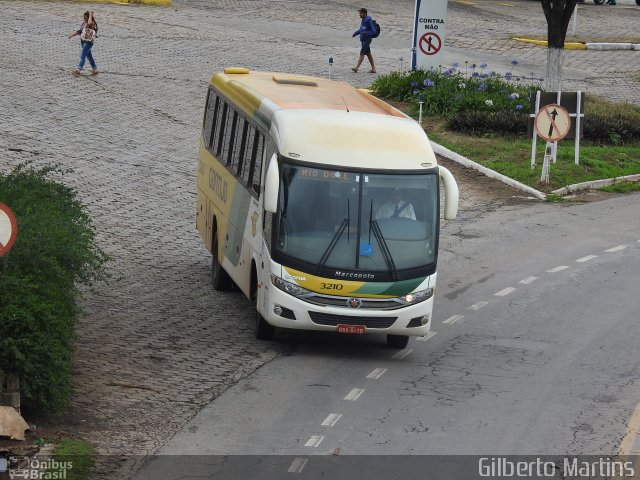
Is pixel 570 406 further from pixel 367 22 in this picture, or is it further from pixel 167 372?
pixel 367 22

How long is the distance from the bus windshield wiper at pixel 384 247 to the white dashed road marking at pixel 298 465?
4033 millimetres

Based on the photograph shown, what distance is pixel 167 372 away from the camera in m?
15.3

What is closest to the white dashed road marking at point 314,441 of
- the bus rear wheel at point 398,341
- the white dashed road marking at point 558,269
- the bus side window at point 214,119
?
the bus rear wheel at point 398,341

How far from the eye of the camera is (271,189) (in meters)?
15.8

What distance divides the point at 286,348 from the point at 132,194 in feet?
31.1

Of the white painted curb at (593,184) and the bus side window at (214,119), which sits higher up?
the bus side window at (214,119)

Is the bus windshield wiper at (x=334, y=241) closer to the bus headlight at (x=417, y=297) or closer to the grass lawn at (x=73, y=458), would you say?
the bus headlight at (x=417, y=297)

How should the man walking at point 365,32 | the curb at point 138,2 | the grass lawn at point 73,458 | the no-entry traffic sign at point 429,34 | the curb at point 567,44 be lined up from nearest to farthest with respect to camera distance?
the grass lawn at point 73,458 < the no-entry traffic sign at point 429,34 < the man walking at point 365,32 < the curb at point 567,44 < the curb at point 138,2

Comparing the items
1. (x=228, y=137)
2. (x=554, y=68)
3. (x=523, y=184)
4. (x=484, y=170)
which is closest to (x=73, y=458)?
(x=228, y=137)

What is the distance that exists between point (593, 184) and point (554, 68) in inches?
191

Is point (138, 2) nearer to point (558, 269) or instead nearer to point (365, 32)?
point (365, 32)

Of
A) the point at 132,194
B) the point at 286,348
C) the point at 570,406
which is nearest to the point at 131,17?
the point at 132,194

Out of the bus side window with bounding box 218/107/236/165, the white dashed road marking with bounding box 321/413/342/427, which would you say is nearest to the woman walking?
the bus side window with bounding box 218/107/236/165

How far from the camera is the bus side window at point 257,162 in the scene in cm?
1731
